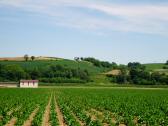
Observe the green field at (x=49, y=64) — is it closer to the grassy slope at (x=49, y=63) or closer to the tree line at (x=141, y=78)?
the grassy slope at (x=49, y=63)

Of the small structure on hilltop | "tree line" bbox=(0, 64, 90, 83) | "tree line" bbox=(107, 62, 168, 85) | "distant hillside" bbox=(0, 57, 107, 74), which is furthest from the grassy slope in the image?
the small structure on hilltop

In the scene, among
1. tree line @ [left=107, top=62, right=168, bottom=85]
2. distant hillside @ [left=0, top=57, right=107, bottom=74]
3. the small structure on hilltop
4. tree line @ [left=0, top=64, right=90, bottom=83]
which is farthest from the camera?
distant hillside @ [left=0, top=57, right=107, bottom=74]

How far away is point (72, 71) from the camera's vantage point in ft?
499

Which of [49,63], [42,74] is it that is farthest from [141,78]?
[49,63]

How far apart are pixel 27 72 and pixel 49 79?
12960 millimetres

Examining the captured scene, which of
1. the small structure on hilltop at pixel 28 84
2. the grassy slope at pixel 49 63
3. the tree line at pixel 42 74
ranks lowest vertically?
the small structure on hilltop at pixel 28 84

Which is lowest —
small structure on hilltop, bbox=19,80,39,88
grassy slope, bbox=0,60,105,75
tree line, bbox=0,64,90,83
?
small structure on hilltop, bbox=19,80,39,88

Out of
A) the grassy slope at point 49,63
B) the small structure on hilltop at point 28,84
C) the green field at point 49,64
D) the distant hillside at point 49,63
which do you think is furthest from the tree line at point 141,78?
the small structure on hilltop at point 28,84

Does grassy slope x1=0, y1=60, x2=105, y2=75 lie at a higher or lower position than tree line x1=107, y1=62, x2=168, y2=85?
higher

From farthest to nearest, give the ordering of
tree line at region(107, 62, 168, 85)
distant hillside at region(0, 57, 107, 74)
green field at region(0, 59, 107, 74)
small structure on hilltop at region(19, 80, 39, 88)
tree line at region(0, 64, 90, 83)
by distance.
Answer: distant hillside at region(0, 57, 107, 74)
green field at region(0, 59, 107, 74)
tree line at region(0, 64, 90, 83)
tree line at region(107, 62, 168, 85)
small structure on hilltop at region(19, 80, 39, 88)

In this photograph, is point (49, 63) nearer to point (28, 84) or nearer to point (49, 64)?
point (49, 64)

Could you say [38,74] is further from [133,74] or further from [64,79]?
[133,74]

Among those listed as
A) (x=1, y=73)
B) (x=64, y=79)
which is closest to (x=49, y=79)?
(x=64, y=79)

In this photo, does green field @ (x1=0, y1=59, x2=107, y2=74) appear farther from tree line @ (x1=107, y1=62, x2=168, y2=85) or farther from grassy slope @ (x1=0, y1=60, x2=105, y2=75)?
tree line @ (x1=107, y1=62, x2=168, y2=85)
